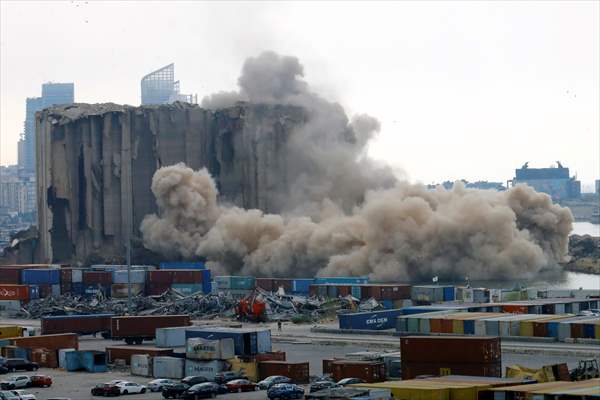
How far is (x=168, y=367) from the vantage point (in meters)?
44.4

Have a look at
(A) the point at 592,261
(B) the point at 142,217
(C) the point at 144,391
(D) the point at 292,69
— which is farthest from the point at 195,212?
(C) the point at 144,391

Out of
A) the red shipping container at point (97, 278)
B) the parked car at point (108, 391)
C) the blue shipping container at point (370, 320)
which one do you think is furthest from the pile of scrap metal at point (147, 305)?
the parked car at point (108, 391)

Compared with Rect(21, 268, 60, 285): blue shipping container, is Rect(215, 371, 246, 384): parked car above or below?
below

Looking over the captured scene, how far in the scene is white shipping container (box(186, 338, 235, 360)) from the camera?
1740 inches

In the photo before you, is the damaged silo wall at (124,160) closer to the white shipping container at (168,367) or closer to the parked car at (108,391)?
the white shipping container at (168,367)

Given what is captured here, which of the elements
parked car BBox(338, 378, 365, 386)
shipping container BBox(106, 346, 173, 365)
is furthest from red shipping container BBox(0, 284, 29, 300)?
parked car BBox(338, 378, 365, 386)

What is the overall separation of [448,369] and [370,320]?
64.5ft

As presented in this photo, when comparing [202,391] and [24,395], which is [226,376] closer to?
[202,391]

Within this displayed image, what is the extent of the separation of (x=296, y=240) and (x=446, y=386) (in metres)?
66.6

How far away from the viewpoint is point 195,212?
10494 cm

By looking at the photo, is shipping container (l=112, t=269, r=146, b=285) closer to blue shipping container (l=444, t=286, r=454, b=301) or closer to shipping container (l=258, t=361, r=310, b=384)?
blue shipping container (l=444, t=286, r=454, b=301)

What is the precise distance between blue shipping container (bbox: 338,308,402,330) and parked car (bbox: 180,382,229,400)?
20533 mm

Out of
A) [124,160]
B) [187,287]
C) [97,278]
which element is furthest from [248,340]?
[124,160]

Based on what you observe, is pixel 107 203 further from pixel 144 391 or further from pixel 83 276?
pixel 144 391
